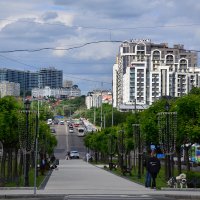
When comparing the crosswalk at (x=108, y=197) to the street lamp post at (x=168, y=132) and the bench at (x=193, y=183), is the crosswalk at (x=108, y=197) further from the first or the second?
the street lamp post at (x=168, y=132)

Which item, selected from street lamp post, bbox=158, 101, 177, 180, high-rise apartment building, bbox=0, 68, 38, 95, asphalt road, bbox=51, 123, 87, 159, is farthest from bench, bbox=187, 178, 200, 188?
asphalt road, bbox=51, 123, 87, 159

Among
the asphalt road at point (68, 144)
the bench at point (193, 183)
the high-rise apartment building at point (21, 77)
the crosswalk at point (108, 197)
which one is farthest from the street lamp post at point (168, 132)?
the asphalt road at point (68, 144)

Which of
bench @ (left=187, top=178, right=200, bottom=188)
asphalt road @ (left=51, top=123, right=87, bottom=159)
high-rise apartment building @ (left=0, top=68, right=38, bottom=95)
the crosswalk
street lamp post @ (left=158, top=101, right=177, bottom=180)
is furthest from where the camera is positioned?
asphalt road @ (left=51, top=123, right=87, bottom=159)

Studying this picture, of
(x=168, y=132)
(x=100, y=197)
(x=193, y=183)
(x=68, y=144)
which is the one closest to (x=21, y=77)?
(x=68, y=144)

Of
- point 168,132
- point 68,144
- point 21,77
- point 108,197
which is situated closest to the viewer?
point 108,197

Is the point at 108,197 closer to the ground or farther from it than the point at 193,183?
closer to the ground

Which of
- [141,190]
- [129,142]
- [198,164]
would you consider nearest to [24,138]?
[141,190]

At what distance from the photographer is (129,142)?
7162cm

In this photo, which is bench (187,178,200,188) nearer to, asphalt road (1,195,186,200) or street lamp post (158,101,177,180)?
street lamp post (158,101,177,180)

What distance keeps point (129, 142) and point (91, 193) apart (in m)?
38.4

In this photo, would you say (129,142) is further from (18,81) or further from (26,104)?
(18,81)

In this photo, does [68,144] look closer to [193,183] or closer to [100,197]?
[193,183]

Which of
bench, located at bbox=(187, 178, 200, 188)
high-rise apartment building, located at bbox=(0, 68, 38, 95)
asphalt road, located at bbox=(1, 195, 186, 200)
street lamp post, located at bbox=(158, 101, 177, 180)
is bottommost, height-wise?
asphalt road, located at bbox=(1, 195, 186, 200)

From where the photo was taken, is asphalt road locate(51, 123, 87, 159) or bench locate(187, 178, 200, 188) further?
asphalt road locate(51, 123, 87, 159)
